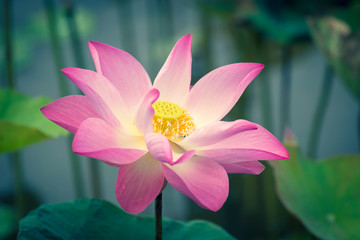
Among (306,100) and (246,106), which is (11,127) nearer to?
(246,106)

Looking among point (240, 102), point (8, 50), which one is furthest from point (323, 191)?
point (240, 102)

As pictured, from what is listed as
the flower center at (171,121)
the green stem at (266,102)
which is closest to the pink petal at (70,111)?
the flower center at (171,121)

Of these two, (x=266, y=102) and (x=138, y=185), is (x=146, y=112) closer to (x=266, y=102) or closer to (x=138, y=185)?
(x=138, y=185)

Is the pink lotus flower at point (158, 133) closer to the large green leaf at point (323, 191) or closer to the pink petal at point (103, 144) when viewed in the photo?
the pink petal at point (103, 144)

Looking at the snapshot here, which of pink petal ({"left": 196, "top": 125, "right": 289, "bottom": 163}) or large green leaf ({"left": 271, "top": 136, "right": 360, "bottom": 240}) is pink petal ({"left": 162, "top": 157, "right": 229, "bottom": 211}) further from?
large green leaf ({"left": 271, "top": 136, "right": 360, "bottom": 240})

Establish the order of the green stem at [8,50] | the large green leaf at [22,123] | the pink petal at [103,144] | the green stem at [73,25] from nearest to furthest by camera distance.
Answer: the pink petal at [103,144] < the large green leaf at [22,123] < the green stem at [8,50] < the green stem at [73,25]

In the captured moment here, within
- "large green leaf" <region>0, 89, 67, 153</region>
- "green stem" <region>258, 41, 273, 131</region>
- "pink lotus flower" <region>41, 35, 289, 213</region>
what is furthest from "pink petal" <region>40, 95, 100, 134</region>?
"green stem" <region>258, 41, 273, 131</region>
